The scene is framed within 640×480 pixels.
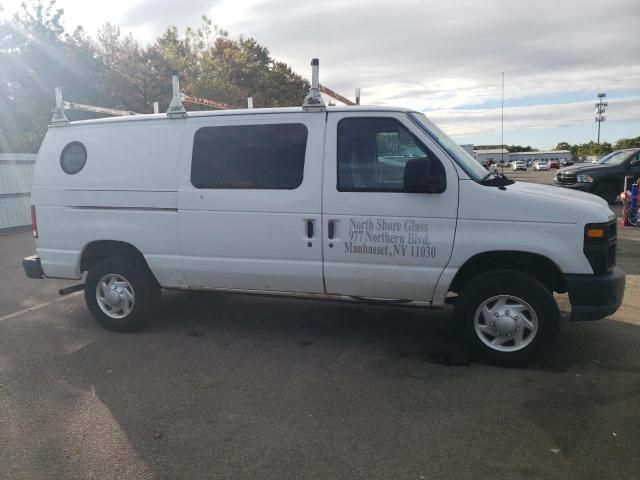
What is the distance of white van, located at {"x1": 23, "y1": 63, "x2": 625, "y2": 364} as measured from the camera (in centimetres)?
418

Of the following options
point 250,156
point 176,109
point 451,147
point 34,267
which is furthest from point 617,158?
point 34,267

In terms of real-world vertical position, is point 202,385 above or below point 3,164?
below

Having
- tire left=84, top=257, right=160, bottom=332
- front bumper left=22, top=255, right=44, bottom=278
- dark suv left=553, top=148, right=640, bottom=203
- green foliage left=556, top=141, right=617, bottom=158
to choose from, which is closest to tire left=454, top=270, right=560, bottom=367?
tire left=84, top=257, right=160, bottom=332

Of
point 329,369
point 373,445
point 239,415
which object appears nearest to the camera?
point 373,445

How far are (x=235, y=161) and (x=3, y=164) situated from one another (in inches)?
463

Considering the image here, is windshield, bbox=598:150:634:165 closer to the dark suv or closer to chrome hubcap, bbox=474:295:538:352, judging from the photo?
the dark suv

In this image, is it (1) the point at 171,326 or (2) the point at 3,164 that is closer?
(1) the point at 171,326

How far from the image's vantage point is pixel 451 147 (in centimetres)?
456

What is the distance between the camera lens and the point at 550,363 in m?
4.43

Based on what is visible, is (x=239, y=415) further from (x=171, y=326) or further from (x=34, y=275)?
(x=34, y=275)

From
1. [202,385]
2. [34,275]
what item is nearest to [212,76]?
[34,275]

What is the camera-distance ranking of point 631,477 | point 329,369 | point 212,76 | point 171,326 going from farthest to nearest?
point 212,76, point 171,326, point 329,369, point 631,477

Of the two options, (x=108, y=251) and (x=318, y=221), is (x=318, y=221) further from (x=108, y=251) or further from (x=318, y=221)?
(x=108, y=251)

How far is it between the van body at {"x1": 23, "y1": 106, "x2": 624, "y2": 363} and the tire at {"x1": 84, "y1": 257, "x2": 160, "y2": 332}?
1 cm
